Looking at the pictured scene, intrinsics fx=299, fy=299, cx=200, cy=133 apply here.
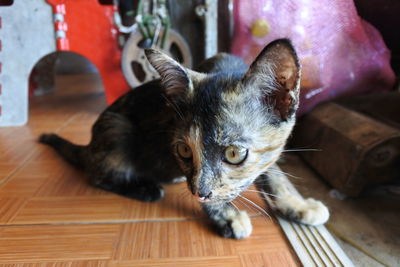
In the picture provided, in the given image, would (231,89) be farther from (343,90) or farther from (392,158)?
(343,90)

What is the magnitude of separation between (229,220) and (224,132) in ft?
1.13

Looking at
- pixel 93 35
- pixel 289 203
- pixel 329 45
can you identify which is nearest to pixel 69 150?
pixel 93 35

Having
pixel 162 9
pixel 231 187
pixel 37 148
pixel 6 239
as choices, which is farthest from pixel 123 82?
pixel 231 187

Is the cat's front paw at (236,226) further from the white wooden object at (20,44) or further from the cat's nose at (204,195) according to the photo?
the white wooden object at (20,44)

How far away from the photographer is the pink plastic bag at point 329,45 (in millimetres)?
1434

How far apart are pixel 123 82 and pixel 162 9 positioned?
1.83 feet

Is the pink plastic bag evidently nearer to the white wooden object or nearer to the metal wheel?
the metal wheel

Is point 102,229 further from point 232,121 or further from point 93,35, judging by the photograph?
point 93,35

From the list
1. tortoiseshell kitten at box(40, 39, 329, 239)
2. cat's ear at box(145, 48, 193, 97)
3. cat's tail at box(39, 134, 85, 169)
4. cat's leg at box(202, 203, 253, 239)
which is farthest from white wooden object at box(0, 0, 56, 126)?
cat's leg at box(202, 203, 253, 239)

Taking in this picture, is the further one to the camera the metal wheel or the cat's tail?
the metal wheel

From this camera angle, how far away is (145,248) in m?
0.91

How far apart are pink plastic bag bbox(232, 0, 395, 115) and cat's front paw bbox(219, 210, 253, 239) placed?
0.80 metres

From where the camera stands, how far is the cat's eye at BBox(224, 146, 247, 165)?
787 mm

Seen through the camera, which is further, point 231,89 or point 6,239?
point 6,239
